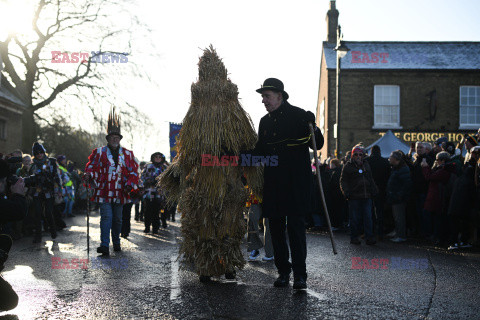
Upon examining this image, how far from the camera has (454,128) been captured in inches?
1144

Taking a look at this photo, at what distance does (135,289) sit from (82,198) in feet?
56.9

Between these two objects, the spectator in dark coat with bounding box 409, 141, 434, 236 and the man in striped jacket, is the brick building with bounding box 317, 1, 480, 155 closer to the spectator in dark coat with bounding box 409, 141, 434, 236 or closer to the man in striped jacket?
the spectator in dark coat with bounding box 409, 141, 434, 236

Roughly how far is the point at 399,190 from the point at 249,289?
6459 millimetres

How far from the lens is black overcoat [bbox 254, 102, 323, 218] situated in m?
6.02

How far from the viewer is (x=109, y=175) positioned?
374 inches

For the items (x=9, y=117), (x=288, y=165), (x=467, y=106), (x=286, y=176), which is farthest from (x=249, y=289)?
(x=9, y=117)

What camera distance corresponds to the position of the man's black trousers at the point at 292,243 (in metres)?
5.89

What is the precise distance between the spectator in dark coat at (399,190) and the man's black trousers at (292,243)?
5890mm

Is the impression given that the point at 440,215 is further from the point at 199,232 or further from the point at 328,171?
the point at 199,232

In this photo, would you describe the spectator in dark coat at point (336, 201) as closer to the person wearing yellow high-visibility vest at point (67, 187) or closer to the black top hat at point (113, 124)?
the black top hat at point (113, 124)

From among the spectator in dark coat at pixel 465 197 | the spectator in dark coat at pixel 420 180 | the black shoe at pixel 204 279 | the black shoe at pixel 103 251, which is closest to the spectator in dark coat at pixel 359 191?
the spectator in dark coat at pixel 420 180

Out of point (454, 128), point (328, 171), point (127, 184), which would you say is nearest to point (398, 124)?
point (454, 128)

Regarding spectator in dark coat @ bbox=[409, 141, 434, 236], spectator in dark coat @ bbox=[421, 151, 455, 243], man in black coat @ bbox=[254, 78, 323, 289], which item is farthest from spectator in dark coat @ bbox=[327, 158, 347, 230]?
man in black coat @ bbox=[254, 78, 323, 289]

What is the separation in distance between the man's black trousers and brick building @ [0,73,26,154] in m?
25.4
